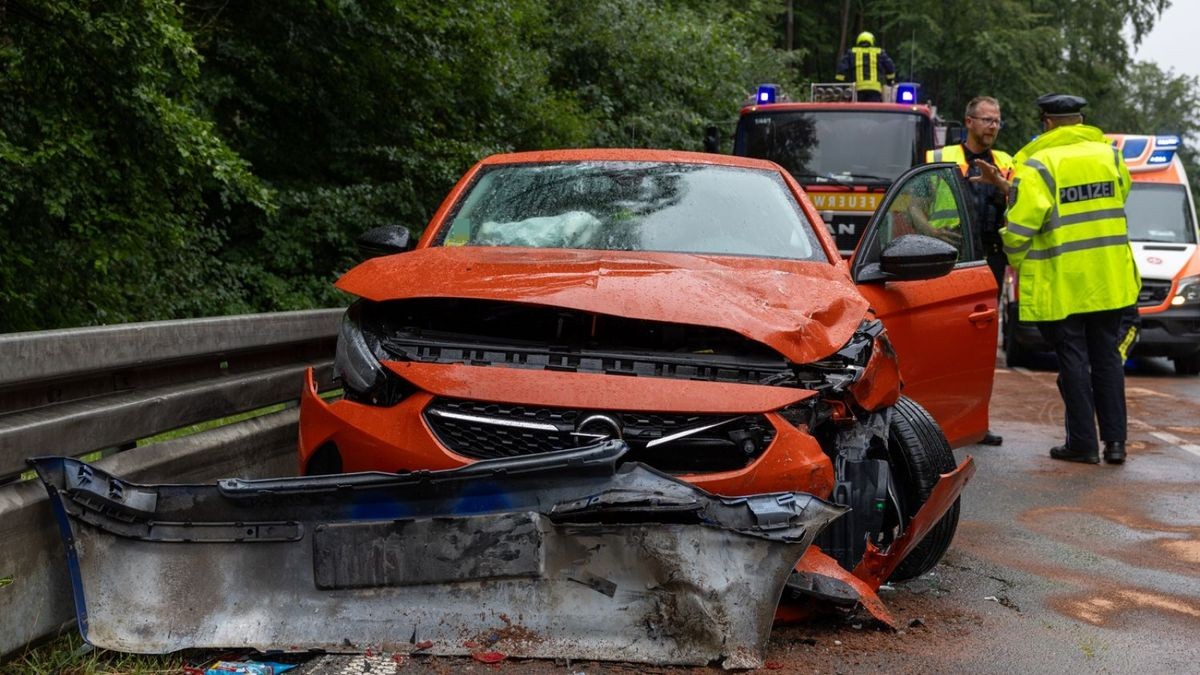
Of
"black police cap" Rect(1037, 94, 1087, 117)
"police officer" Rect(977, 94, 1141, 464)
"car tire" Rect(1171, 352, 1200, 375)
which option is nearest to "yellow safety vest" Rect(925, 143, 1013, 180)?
"black police cap" Rect(1037, 94, 1087, 117)

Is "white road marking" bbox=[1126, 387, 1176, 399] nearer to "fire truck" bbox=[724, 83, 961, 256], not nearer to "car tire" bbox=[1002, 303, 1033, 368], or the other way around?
"car tire" bbox=[1002, 303, 1033, 368]

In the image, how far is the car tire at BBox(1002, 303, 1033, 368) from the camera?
15750 mm

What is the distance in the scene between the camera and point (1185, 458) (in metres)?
9.21

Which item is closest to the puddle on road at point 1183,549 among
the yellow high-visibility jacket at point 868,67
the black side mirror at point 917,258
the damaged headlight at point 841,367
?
the black side mirror at point 917,258

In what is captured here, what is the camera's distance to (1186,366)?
15.8 meters

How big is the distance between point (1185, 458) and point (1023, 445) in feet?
3.25

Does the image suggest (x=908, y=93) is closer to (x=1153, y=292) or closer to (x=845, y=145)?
(x=845, y=145)

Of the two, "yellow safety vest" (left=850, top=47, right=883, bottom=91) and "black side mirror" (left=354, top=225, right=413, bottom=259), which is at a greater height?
"yellow safety vest" (left=850, top=47, right=883, bottom=91)

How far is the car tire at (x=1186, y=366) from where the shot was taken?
616 inches

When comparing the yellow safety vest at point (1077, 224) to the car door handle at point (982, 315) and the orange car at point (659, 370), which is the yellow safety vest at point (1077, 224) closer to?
the car door handle at point (982, 315)

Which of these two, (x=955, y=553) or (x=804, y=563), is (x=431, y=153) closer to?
(x=955, y=553)

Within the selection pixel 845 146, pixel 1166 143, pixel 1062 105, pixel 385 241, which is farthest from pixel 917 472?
pixel 1166 143

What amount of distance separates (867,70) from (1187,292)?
13.6ft

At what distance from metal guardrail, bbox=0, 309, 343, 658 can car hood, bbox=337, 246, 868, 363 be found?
761 millimetres
